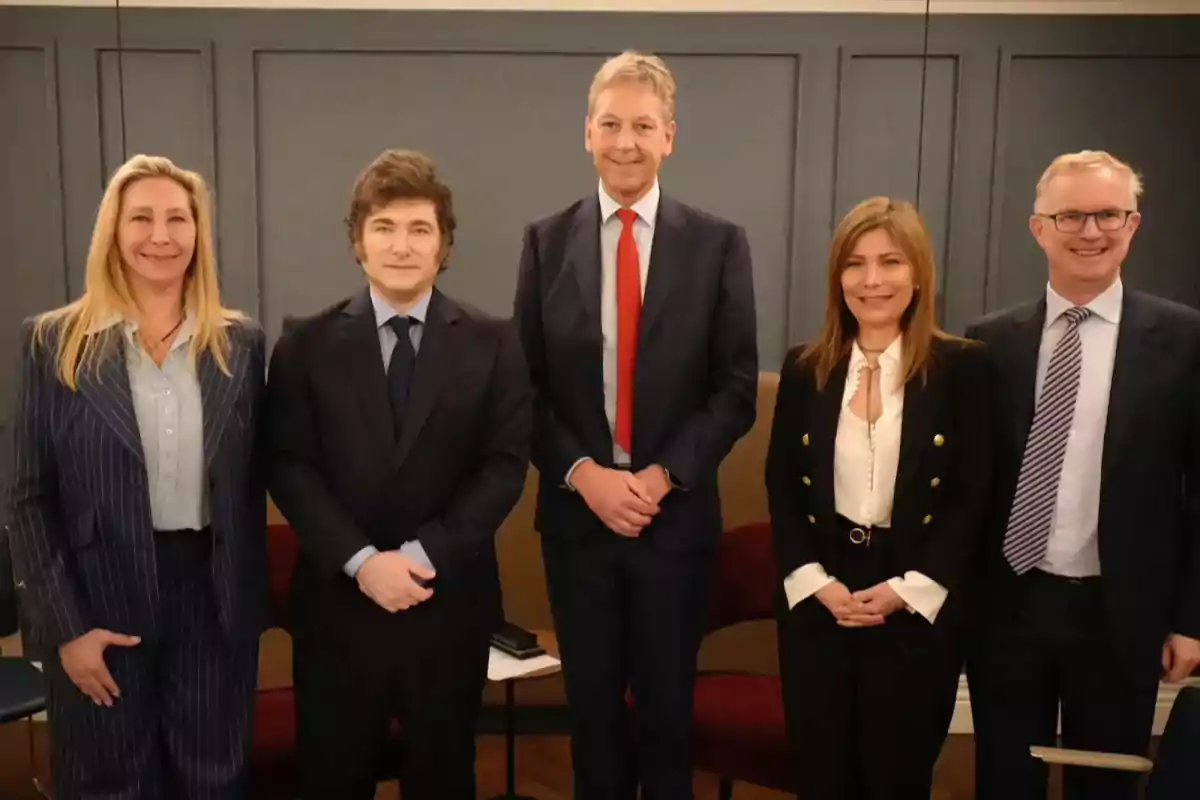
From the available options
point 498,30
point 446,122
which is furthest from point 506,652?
point 498,30

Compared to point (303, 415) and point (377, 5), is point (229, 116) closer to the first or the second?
point (377, 5)

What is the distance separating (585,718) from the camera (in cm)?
206

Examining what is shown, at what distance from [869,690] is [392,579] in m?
0.87

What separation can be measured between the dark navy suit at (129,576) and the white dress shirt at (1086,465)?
1.47 metres

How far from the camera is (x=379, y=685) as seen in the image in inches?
71.1

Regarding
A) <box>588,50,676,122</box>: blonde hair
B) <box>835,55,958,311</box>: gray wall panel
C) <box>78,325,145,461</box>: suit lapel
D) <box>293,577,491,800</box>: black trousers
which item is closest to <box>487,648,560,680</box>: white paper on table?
<box>293,577,491,800</box>: black trousers

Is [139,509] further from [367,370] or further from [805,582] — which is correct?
[805,582]

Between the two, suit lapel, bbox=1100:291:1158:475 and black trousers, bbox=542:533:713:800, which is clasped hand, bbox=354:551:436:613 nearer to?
black trousers, bbox=542:533:713:800

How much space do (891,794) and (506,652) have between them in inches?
41.4

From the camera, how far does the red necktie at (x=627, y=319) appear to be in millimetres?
2004

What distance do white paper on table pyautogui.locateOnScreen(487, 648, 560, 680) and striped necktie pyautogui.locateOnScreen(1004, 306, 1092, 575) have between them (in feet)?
3.70

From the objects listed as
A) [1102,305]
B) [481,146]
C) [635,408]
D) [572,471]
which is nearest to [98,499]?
[572,471]

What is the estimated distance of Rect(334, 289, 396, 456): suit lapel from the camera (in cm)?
180

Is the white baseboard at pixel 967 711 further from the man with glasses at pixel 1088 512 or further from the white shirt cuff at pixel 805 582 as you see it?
the white shirt cuff at pixel 805 582
